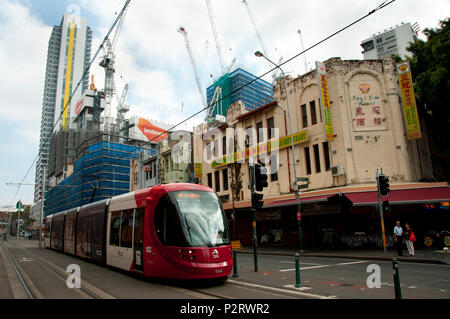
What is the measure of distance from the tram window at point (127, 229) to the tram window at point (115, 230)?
419 mm

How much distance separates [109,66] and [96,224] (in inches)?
3804

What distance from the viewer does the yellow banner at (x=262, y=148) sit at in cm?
2475

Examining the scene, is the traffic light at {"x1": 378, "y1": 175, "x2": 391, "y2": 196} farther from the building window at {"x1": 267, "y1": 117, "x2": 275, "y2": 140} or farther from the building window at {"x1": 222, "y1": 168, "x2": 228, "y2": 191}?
the building window at {"x1": 222, "y1": 168, "x2": 228, "y2": 191}

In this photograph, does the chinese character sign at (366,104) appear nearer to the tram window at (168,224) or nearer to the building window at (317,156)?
the building window at (317,156)

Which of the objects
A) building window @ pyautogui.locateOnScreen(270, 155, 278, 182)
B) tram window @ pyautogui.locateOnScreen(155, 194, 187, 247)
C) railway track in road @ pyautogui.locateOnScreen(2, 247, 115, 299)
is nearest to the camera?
railway track in road @ pyautogui.locateOnScreen(2, 247, 115, 299)

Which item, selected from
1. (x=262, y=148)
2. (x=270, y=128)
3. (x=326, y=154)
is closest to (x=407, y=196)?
(x=326, y=154)

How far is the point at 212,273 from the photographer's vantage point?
8922mm

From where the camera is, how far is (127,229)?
37.7 ft

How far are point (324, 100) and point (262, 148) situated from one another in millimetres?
7426

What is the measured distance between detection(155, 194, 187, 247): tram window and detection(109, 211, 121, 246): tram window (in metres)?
3.35

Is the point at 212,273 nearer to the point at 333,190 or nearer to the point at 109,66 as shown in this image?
the point at 333,190

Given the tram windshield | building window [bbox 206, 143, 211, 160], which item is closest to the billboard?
building window [bbox 206, 143, 211, 160]

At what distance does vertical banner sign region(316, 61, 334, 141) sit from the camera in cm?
2222

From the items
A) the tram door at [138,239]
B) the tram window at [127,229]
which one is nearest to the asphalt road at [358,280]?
the tram door at [138,239]
